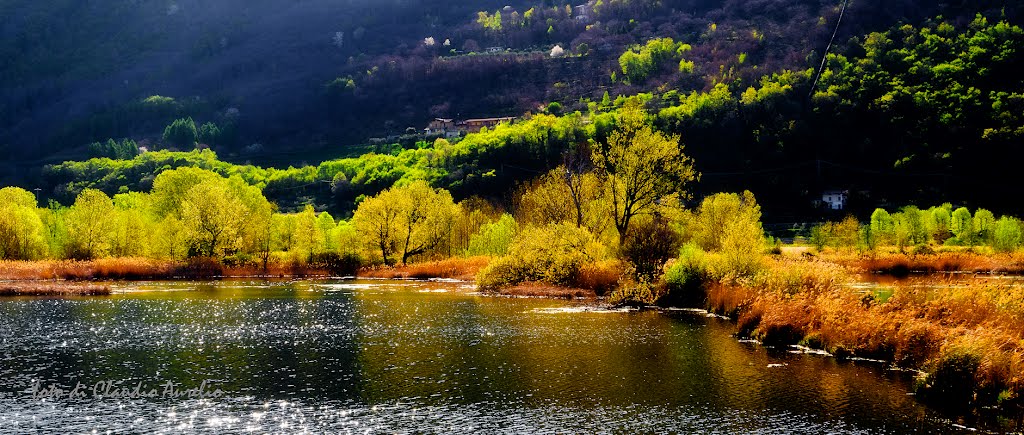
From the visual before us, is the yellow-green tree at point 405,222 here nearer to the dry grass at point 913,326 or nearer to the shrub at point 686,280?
the shrub at point 686,280

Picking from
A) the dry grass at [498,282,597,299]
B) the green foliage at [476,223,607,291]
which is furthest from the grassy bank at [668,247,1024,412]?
the green foliage at [476,223,607,291]

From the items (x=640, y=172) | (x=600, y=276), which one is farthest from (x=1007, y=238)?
(x=600, y=276)

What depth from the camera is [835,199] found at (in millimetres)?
172375

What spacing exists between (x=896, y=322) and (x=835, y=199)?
144 meters

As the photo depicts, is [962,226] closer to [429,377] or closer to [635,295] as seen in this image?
[635,295]

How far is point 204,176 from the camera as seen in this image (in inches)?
5167

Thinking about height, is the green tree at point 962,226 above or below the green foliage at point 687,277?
above

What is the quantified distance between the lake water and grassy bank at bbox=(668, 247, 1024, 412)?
5.26 feet

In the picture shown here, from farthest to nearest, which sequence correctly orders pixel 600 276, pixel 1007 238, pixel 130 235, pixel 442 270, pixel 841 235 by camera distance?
pixel 841 235, pixel 1007 238, pixel 130 235, pixel 442 270, pixel 600 276

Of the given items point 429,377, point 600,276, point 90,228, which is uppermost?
point 90,228

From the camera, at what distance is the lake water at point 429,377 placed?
27719mm

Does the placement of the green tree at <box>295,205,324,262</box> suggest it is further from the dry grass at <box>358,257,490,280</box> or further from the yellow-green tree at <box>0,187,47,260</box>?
the yellow-green tree at <box>0,187,47,260</box>

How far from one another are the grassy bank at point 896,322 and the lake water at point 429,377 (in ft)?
5.26

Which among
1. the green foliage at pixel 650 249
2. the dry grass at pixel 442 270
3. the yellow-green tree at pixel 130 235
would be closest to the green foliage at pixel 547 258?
the green foliage at pixel 650 249
